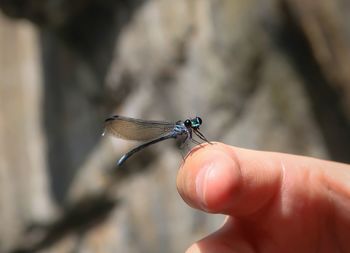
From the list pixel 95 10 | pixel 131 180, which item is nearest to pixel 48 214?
pixel 131 180

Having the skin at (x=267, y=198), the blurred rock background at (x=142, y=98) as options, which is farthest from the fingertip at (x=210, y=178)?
the blurred rock background at (x=142, y=98)

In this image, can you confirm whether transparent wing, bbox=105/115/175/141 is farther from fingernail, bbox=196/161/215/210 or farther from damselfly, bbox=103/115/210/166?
fingernail, bbox=196/161/215/210

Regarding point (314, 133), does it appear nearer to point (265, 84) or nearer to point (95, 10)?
point (265, 84)

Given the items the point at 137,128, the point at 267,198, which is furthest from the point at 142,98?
the point at 267,198

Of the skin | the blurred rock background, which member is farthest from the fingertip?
the blurred rock background

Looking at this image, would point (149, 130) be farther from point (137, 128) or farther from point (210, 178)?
point (210, 178)

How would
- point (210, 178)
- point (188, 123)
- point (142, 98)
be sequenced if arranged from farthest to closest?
1. point (142, 98)
2. point (188, 123)
3. point (210, 178)
